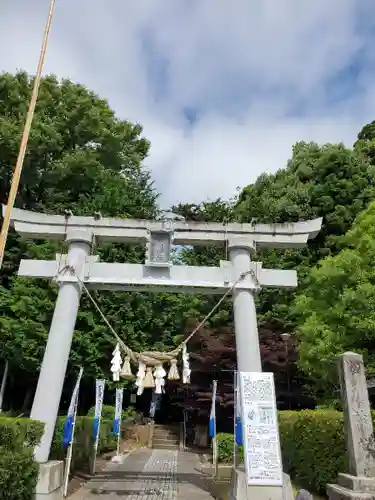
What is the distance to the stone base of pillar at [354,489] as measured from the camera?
648cm

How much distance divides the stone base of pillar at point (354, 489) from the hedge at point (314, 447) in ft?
5.03

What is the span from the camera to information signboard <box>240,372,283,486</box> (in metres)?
7.64

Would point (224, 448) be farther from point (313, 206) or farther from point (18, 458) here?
point (313, 206)

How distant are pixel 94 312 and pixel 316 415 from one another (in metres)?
13.0

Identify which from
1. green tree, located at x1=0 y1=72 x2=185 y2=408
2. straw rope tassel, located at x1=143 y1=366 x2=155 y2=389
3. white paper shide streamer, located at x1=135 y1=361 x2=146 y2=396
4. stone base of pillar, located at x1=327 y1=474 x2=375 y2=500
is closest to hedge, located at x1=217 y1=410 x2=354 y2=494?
stone base of pillar, located at x1=327 y1=474 x2=375 y2=500

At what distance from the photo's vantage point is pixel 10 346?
19.4 m

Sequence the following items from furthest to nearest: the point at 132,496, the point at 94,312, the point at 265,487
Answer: the point at 94,312 < the point at 132,496 < the point at 265,487

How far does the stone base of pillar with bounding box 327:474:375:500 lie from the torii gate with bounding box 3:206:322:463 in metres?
3.33

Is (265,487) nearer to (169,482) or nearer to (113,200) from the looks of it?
(169,482)

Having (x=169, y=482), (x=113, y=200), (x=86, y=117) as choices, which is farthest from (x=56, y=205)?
Result: (x=169, y=482)

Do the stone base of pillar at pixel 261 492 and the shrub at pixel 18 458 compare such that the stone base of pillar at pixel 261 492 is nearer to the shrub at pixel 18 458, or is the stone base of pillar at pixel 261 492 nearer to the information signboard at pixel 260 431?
the information signboard at pixel 260 431

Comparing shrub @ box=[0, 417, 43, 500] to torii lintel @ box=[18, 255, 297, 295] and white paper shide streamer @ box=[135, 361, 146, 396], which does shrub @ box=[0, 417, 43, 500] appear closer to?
white paper shide streamer @ box=[135, 361, 146, 396]

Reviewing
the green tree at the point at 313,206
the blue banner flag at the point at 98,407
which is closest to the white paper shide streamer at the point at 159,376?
the blue banner flag at the point at 98,407

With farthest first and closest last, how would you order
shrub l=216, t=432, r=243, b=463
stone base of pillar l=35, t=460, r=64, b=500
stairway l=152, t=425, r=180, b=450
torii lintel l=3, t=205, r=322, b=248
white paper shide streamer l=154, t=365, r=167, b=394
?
1. stairway l=152, t=425, r=180, b=450
2. shrub l=216, t=432, r=243, b=463
3. torii lintel l=3, t=205, r=322, b=248
4. white paper shide streamer l=154, t=365, r=167, b=394
5. stone base of pillar l=35, t=460, r=64, b=500
